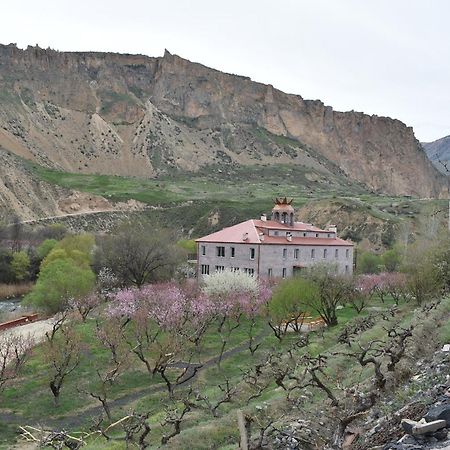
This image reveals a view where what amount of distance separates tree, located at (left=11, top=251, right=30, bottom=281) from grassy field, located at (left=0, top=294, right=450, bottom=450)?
3080 cm

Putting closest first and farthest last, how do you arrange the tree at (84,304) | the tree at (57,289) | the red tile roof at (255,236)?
the tree at (84,304) < the tree at (57,289) < the red tile roof at (255,236)

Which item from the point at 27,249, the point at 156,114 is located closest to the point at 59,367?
the point at 27,249

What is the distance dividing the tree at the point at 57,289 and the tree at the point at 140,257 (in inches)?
351

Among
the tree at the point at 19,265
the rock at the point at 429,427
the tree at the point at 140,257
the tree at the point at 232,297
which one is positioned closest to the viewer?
the rock at the point at 429,427

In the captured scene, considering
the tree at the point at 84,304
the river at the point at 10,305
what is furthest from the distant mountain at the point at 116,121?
the tree at the point at 84,304

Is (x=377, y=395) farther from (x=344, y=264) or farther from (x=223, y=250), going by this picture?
(x=344, y=264)

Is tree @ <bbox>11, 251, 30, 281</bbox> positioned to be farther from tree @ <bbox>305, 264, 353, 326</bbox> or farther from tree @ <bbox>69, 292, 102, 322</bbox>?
tree @ <bbox>305, 264, 353, 326</bbox>

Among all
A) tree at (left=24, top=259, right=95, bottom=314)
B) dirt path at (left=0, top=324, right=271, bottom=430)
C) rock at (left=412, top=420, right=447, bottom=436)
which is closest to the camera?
rock at (left=412, top=420, right=447, bottom=436)

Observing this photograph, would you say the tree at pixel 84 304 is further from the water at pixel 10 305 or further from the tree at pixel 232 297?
the water at pixel 10 305

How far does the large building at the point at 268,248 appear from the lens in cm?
5691

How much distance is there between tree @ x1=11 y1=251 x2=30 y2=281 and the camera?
222 feet

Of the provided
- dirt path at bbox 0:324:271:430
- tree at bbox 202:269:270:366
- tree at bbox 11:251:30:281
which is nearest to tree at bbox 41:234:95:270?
tree at bbox 11:251:30:281

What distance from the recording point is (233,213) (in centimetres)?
11269

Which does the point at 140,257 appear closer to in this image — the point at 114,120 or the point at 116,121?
the point at 116,121
